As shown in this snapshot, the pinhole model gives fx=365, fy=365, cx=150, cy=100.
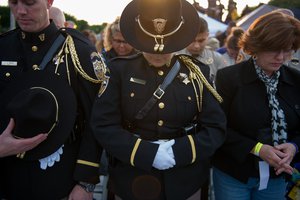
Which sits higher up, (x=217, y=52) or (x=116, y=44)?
(x=116, y=44)

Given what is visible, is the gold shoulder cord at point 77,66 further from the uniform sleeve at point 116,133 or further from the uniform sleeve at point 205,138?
the uniform sleeve at point 205,138

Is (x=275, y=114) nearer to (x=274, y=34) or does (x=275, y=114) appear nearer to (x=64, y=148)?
(x=274, y=34)

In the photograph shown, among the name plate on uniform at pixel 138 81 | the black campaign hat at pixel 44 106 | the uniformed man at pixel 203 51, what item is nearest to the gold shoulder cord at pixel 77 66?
the black campaign hat at pixel 44 106

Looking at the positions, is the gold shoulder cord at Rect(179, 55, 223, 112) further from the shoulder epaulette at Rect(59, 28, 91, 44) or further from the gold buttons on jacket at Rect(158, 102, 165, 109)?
the shoulder epaulette at Rect(59, 28, 91, 44)

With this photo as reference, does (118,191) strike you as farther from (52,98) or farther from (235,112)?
(235,112)

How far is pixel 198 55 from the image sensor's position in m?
4.70

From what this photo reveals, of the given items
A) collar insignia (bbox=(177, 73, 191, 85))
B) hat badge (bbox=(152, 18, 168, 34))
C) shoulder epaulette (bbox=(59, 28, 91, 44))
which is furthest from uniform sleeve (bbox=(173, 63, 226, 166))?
shoulder epaulette (bbox=(59, 28, 91, 44))

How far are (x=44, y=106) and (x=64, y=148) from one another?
33 centimetres

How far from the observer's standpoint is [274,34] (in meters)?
2.45

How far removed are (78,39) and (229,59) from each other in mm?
3879

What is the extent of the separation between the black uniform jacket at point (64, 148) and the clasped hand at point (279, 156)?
110 cm

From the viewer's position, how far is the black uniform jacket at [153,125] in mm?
2105

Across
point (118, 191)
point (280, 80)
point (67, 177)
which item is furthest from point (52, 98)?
point (280, 80)

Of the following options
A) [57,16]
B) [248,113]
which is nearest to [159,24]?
[248,113]
